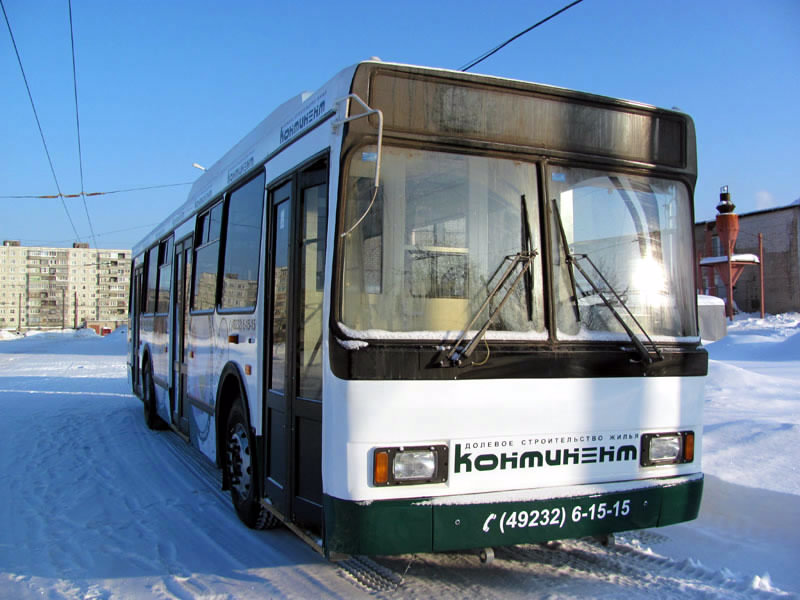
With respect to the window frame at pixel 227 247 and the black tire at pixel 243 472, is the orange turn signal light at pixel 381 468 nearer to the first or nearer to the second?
the black tire at pixel 243 472

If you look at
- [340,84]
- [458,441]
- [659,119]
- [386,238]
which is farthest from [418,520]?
[659,119]

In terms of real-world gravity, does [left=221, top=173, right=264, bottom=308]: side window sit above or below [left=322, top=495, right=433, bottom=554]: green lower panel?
above

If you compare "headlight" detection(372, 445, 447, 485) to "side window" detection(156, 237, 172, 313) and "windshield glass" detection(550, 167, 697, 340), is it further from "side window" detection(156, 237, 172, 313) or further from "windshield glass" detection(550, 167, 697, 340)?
"side window" detection(156, 237, 172, 313)

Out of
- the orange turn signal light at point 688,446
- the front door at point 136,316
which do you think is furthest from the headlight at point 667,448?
the front door at point 136,316

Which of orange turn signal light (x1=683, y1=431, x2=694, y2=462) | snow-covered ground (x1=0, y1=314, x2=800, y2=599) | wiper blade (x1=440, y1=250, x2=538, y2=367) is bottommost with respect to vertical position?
snow-covered ground (x1=0, y1=314, x2=800, y2=599)

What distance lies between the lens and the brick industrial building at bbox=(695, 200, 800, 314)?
42906mm

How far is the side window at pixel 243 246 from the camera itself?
5.21 m

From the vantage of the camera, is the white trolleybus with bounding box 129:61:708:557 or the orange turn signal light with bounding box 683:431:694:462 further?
the orange turn signal light with bounding box 683:431:694:462

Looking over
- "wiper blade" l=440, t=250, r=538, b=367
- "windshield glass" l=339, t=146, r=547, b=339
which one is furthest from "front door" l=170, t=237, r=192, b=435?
"wiper blade" l=440, t=250, r=538, b=367

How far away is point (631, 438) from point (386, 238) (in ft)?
5.99

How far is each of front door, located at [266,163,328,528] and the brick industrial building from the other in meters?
44.8

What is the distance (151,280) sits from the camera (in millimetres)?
10797

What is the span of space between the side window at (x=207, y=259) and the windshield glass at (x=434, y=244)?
2.97 metres

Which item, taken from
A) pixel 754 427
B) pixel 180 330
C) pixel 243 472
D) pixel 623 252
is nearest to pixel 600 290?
pixel 623 252
